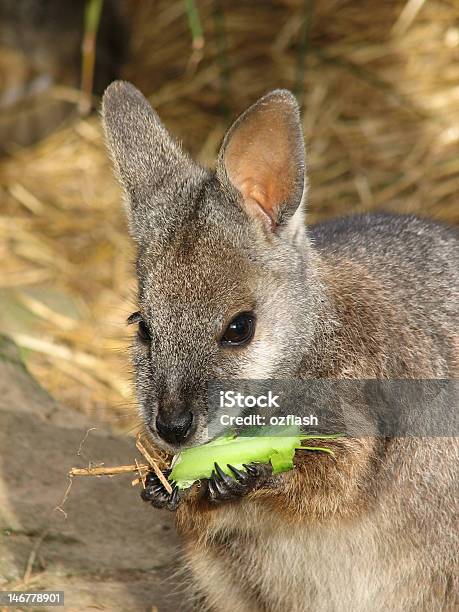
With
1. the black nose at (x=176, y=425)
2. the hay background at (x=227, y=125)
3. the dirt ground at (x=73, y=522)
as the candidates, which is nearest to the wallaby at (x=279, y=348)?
the black nose at (x=176, y=425)

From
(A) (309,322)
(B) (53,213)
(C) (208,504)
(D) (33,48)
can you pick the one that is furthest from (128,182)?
(D) (33,48)

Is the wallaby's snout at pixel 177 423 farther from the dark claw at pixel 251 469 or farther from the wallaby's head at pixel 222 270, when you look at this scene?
the dark claw at pixel 251 469

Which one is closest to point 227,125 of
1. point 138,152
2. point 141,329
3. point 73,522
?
point 73,522

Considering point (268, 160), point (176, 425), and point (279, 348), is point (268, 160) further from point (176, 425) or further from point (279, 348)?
point (176, 425)

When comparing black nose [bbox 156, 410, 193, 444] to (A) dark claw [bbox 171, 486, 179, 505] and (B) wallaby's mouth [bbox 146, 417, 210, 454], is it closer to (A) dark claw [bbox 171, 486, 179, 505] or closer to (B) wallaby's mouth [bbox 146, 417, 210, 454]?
(B) wallaby's mouth [bbox 146, 417, 210, 454]

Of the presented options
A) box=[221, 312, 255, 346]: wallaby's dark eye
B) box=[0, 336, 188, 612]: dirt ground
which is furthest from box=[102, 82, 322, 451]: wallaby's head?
box=[0, 336, 188, 612]: dirt ground

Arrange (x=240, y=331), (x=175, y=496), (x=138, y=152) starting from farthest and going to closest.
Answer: (x=138, y=152), (x=175, y=496), (x=240, y=331)

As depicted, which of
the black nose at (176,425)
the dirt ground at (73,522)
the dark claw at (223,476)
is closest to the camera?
the black nose at (176,425)
